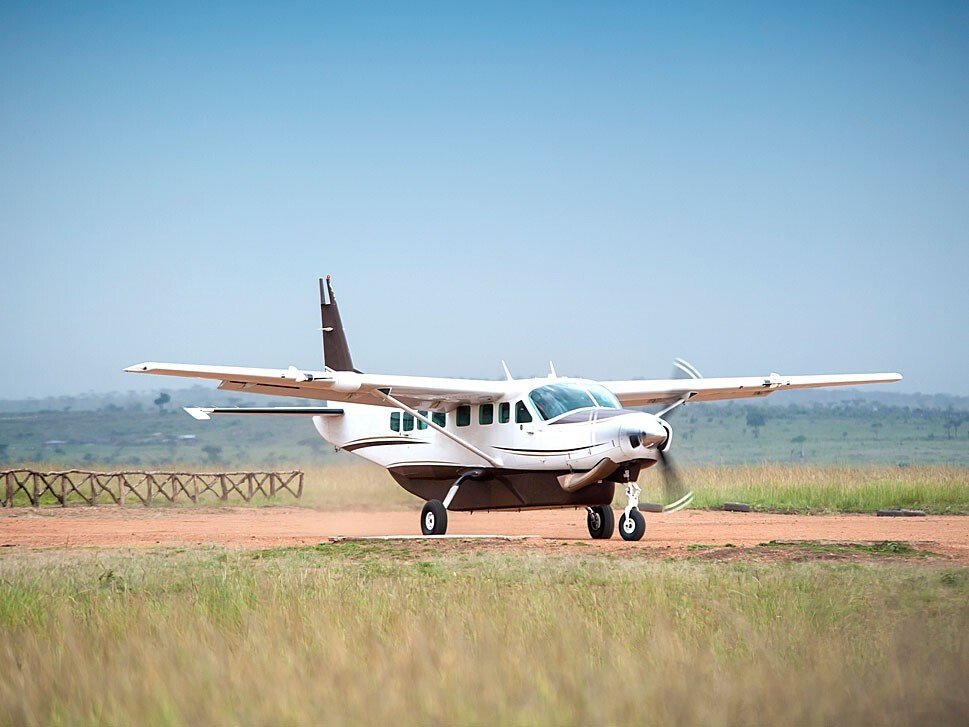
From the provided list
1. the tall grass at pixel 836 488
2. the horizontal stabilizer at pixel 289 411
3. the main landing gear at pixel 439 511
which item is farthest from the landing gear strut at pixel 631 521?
the tall grass at pixel 836 488

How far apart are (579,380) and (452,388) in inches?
95.0

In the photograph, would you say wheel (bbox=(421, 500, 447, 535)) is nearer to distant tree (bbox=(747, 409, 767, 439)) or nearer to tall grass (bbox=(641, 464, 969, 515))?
tall grass (bbox=(641, 464, 969, 515))

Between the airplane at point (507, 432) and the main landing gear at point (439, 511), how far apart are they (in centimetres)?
2

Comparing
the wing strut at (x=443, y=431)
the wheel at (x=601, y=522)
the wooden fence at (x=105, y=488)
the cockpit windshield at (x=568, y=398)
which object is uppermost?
the cockpit windshield at (x=568, y=398)

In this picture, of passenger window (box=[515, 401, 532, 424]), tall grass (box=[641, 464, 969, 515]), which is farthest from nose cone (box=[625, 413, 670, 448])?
tall grass (box=[641, 464, 969, 515])

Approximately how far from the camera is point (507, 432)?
2381cm

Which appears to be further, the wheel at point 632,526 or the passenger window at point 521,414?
the passenger window at point 521,414

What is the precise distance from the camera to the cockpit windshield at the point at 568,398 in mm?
23000

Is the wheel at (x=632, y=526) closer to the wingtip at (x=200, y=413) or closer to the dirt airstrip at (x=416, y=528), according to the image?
the dirt airstrip at (x=416, y=528)

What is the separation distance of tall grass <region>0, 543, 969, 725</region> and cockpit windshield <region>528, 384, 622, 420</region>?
764 centimetres

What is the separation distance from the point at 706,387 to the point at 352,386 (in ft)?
26.5

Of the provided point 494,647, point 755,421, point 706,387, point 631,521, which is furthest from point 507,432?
point 755,421

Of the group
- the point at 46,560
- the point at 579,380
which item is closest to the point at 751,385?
the point at 579,380

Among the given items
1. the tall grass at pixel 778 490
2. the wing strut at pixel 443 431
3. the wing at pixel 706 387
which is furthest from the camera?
the tall grass at pixel 778 490
